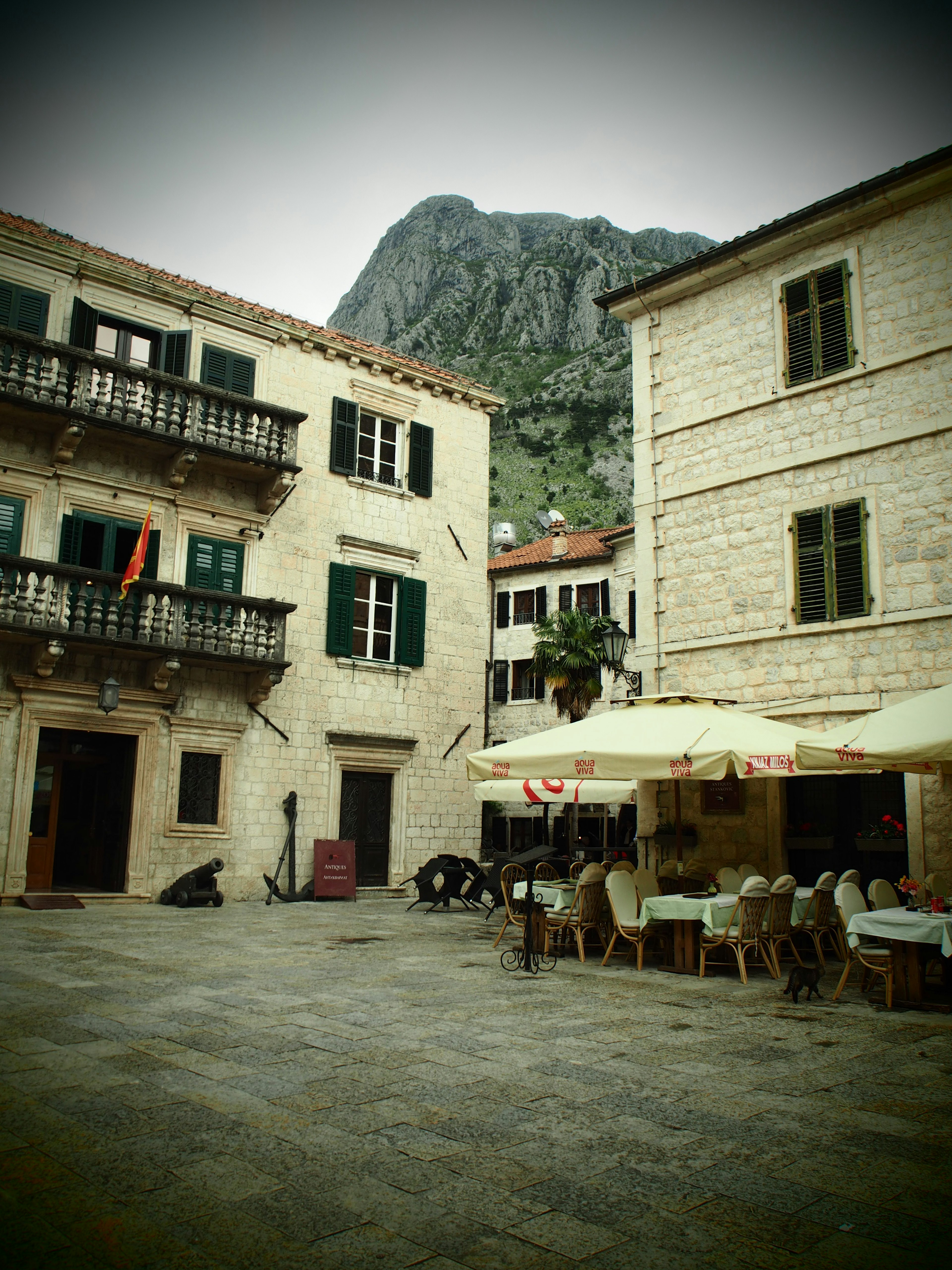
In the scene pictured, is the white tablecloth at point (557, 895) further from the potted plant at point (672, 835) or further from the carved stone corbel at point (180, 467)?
the carved stone corbel at point (180, 467)

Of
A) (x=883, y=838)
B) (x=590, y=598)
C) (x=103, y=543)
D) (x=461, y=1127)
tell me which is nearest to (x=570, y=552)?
(x=590, y=598)

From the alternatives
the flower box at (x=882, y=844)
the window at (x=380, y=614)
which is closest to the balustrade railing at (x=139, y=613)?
the window at (x=380, y=614)

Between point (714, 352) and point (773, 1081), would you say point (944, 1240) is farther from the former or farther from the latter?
point (714, 352)

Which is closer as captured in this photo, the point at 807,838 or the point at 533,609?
the point at 807,838

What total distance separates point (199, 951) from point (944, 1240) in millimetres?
8032

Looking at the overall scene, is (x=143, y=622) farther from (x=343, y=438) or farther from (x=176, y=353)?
(x=343, y=438)

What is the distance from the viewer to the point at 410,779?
1956cm

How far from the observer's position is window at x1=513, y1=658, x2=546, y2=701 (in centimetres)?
3897

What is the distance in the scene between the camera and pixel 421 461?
20.7 m

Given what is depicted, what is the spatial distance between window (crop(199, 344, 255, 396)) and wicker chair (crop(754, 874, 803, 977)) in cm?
1325

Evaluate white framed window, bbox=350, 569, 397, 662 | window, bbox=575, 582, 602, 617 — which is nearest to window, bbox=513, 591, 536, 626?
window, bbox=575, 582, 602, 617

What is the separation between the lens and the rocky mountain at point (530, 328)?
80500mm

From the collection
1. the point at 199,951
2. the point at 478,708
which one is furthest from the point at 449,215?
the point at 199,951

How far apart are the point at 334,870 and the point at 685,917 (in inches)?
384
